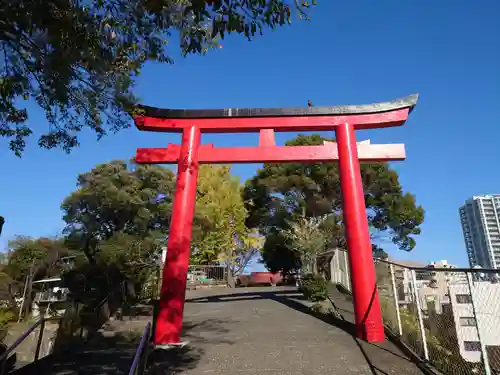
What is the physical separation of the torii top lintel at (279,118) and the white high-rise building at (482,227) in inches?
2714

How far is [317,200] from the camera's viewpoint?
2020 cm

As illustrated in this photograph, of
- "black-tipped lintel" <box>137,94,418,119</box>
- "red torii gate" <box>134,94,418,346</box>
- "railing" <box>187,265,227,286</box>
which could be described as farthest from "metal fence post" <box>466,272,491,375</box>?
"railing" <box>187,265,227,286</box>

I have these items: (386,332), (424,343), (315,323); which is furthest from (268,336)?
(424,343)

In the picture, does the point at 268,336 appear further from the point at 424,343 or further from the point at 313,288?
the point at 313,288

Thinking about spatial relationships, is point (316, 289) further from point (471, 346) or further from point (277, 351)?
point (471, 346)

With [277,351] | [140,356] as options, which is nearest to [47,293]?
[277,351]

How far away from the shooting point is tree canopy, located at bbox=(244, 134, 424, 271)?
2031 centimetres

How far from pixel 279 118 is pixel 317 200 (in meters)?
12.3

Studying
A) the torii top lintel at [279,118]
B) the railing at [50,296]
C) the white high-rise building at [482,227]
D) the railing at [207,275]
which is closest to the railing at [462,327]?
the torii top lintel at [279,118]

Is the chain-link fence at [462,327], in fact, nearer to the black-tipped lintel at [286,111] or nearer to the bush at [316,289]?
the black-tipped lintel at [286,111]

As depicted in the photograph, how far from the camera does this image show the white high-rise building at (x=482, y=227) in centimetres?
6694

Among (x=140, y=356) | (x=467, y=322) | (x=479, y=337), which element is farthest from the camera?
(x=467, y=322)

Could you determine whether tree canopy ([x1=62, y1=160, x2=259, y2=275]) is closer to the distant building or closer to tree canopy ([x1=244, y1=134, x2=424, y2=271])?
tree canopy ([x1=244, y1=134, x2=424, y2=271])

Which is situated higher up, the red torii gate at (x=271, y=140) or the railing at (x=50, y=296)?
the red torii gate at (x=271, y=140)
